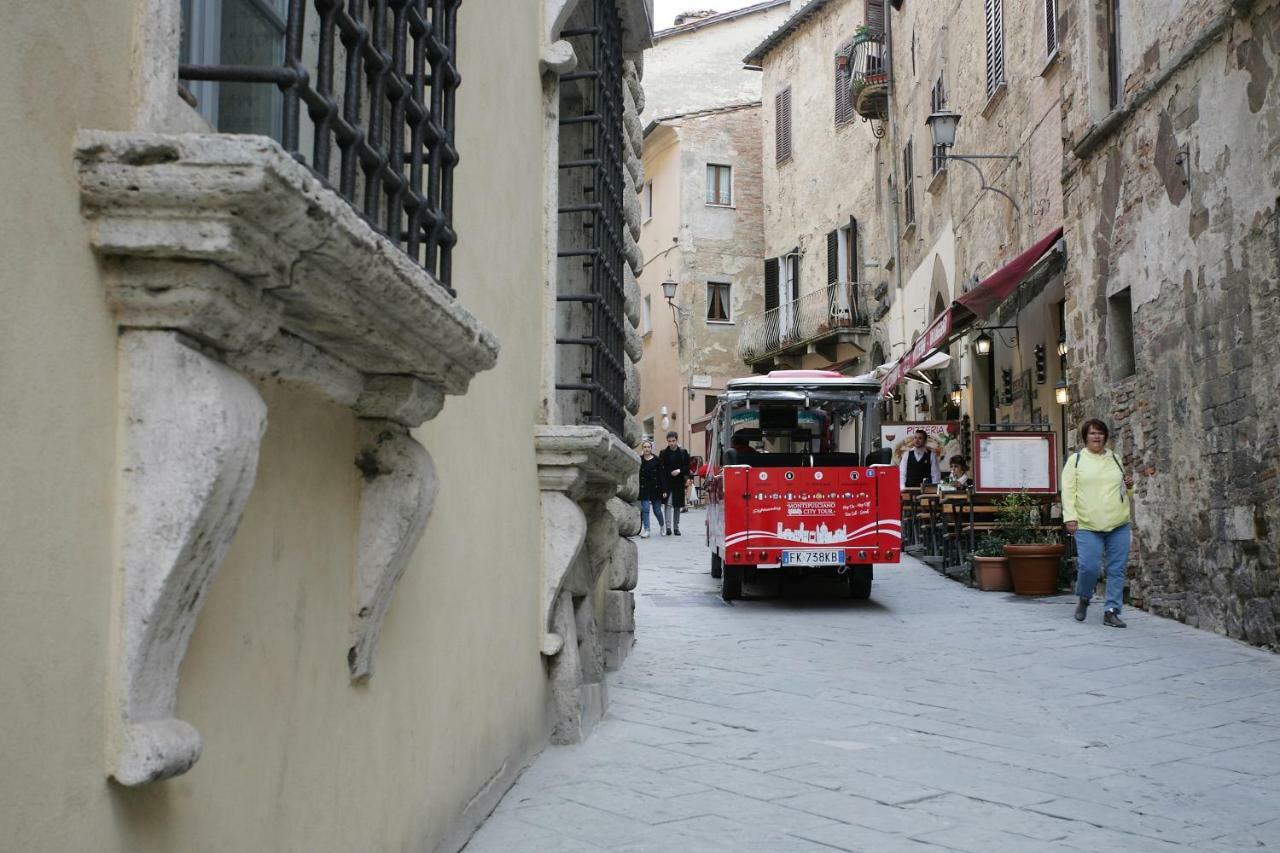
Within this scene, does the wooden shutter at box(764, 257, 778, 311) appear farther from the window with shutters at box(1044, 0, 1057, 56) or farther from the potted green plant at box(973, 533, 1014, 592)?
the potted green plant at box(973, 533, 1014, 592)

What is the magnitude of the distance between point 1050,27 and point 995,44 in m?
3.08

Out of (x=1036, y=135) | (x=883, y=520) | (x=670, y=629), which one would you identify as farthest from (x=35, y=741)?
(x=1036, y=135)

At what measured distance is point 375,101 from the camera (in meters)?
2.84

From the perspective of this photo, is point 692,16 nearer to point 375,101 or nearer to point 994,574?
point 994,574

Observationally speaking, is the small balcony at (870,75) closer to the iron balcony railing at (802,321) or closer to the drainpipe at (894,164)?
the drainpipe at (894,164)

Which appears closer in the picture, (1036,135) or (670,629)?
(670,629)

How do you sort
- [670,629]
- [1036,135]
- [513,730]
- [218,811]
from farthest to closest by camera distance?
1. [1036,135]
2. [670,629]
3. [513,730]
4. [218,811]

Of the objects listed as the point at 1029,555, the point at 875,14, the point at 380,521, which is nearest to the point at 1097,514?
the point at 1029,555

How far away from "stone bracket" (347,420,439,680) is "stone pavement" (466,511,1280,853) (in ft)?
4.62

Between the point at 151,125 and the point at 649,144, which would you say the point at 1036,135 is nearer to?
the point at 151,125

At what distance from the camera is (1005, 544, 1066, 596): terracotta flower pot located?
12.8 meters

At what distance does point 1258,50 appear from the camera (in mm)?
9055

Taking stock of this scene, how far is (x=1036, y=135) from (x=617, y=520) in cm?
1030

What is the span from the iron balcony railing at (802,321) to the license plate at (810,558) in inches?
753
